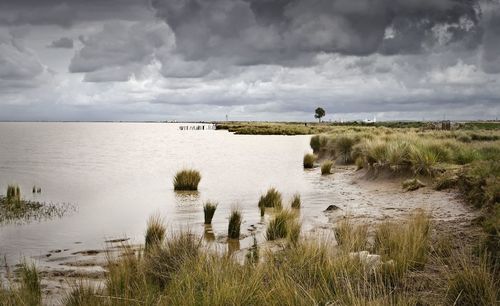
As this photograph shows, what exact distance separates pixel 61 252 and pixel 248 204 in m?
6.69

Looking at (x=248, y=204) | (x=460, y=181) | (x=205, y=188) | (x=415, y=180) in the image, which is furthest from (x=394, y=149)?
(x=205, y=188)

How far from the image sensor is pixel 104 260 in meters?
8.23

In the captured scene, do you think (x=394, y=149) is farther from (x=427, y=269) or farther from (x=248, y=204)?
(x=427, y=269)

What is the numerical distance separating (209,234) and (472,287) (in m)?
6.19

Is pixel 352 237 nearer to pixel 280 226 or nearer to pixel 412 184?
pixel 280 226

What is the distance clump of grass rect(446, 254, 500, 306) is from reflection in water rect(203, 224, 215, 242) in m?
5.35

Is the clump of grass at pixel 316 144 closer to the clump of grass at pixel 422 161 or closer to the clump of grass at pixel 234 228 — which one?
the clump of grass at pixel 422 161

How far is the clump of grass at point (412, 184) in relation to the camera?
14414 mm

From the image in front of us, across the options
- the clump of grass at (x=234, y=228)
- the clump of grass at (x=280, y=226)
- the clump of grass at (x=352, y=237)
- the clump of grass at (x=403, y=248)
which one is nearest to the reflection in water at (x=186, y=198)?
the clump of grass at (x=234, y=228)

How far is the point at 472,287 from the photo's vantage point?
482 centimetres

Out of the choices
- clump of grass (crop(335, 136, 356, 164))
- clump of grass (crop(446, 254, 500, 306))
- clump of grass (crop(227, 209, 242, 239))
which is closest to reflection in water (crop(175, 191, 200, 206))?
clump of grass (crop(227, 209, 242, 239))

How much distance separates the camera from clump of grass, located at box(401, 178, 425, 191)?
1441 cm

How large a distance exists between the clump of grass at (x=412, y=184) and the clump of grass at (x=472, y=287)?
9671mm

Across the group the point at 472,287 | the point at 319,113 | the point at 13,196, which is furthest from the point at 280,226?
the point at 319,113
